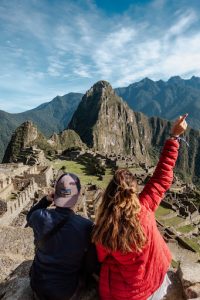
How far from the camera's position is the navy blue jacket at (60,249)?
5.13 metres

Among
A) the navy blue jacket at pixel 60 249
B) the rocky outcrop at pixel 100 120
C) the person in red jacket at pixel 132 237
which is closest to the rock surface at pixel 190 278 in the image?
the person in red jacket at pixel 132 237

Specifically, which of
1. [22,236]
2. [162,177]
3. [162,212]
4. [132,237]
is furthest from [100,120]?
[132,237]

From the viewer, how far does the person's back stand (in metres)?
5.12

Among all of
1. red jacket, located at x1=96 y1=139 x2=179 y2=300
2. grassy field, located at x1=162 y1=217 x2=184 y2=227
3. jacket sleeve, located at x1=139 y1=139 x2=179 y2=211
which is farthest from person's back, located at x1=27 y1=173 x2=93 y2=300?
grassy field, located at x1=162 y1=217 x2=184 y2=227

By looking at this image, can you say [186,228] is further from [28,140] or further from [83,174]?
[28,140]

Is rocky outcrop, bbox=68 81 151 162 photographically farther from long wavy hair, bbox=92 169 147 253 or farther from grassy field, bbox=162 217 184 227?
long wavy hair, bbox=92 169 147 253

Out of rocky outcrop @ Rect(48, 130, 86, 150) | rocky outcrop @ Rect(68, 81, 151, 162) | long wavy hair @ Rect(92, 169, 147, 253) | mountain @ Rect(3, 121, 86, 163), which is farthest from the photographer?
rocky outcrop @ Rect(68, 81, 151, 162)

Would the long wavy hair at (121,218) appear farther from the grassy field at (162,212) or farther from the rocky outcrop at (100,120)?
the rocky outcrop at (100,120)

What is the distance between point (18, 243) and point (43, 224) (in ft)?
22.8

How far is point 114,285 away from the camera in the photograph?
4988mm

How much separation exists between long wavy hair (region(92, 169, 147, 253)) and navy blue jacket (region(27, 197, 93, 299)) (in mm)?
712

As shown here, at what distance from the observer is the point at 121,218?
4422mm

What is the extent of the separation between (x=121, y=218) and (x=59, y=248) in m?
1.28

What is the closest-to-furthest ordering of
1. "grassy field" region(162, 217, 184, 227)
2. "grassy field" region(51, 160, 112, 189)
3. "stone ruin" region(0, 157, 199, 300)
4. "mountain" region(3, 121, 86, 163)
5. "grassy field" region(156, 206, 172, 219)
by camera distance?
"stone ruin" region(0, 157, 199, 300) < "grassy field" region(162, 217, 184, 227) < "grassy field" region(156, 206, 172, 219) < "grassy field" region(51, 160, 112, 189) < "mountain" region(3, 121, 86, 163)
